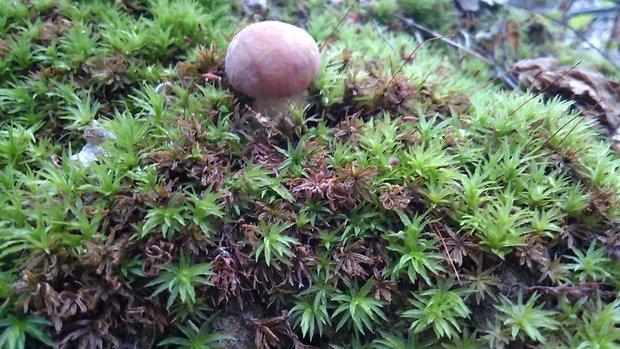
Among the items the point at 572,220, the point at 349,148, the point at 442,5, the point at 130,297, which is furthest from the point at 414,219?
the point at 442,5

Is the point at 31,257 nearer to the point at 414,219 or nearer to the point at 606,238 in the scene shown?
the point at 414,219

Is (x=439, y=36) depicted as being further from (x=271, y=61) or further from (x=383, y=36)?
(x=271, y=61)

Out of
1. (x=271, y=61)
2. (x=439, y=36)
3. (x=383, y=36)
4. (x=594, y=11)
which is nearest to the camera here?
(x=271, y=61)

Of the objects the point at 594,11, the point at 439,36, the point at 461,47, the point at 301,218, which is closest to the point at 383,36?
the point at 439,36

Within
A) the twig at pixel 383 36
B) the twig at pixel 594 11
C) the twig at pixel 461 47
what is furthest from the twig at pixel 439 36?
the twig at pixel 594 11

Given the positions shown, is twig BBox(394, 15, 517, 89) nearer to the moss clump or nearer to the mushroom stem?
the moss clump

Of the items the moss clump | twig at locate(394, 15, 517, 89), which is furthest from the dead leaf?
the moss clump

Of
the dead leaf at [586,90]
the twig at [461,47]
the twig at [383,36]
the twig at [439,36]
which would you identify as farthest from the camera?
the twig at [439,36]

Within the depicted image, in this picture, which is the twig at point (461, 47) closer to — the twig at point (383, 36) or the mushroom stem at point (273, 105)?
the twig at point (383, 36)
